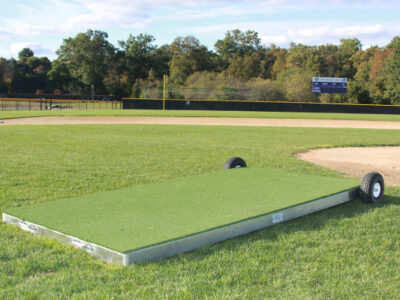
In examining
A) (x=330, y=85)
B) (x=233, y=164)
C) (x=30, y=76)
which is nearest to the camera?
(x=233, y=164)

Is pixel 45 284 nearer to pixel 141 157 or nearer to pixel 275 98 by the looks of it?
pixel 141 157

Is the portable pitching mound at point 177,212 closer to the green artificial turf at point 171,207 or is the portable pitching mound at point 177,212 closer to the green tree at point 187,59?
the green artificial turf at point 171,207

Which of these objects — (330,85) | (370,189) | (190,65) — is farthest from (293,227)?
(190,65)

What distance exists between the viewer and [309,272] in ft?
10.8

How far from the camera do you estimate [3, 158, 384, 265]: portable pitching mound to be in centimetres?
349

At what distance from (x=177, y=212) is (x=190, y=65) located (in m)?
65.8

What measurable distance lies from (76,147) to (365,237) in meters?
8.31

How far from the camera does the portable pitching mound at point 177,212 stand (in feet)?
11.4

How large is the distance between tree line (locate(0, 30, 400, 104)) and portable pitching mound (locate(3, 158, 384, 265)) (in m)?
49.6

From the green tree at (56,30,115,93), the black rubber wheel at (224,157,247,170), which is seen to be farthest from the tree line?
the black rubber wheel at (224,157,247,170)

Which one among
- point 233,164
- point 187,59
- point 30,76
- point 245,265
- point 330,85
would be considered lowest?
point 245,265

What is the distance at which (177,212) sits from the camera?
4270 millimetres

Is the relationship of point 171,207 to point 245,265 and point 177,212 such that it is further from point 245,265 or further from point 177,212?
point 245,265

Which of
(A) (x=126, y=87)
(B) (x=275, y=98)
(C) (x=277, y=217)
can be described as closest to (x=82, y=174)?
(C) (x=277, y=217)
